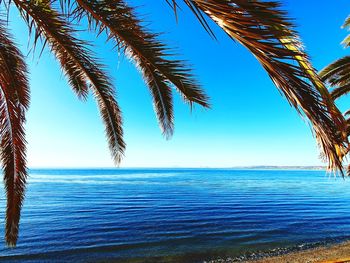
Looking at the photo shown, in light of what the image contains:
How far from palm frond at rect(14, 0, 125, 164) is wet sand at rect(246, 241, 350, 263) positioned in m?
7.81

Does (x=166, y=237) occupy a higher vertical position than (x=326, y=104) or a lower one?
lower

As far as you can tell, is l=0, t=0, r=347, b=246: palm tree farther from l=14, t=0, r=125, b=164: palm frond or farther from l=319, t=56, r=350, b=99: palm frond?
l=319, t=56, r=350, b=99: palm frond

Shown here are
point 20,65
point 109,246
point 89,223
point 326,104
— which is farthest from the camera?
point 89,223

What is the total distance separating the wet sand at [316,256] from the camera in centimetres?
987

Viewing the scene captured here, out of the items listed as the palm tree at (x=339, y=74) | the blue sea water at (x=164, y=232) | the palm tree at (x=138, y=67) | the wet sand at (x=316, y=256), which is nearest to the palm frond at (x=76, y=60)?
the palm tree at (x=138, y=67)

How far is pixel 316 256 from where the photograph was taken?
34.2 ft

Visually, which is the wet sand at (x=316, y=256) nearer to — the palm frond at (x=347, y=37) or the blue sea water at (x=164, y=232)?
the blue sea water at (x=164, y=232)

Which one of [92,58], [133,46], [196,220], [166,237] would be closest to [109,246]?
[166,237]

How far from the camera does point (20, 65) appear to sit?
550cm

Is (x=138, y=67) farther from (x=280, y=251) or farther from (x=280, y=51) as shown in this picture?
(x=280, y=251)

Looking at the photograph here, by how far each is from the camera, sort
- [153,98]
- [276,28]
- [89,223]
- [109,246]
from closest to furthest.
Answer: [276,28], [153,98], [109,246], [89,223]

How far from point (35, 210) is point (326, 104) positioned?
25583 millimetres

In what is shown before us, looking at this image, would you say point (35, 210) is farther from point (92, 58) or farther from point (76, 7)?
point (76, 7)

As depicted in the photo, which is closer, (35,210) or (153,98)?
(153,98)
